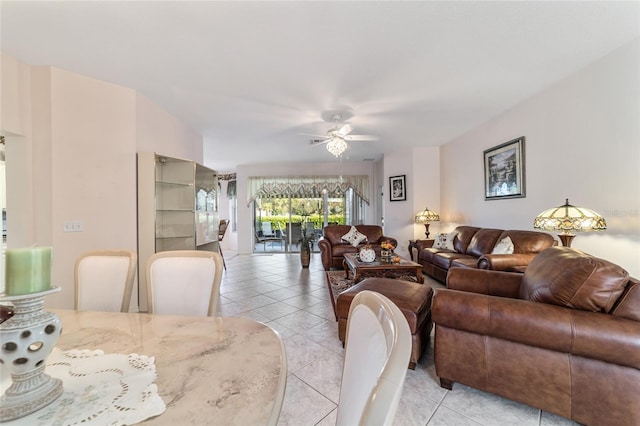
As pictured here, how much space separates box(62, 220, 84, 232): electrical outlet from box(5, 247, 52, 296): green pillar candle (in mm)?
2504

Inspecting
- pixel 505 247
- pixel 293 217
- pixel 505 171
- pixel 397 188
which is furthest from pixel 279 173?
pixel 505 247

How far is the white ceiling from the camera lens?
1.79 meters

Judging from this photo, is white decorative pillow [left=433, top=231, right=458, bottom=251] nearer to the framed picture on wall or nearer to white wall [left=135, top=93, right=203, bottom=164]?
the framed picture on wall

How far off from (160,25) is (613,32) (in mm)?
3660

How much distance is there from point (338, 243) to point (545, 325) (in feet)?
13.8

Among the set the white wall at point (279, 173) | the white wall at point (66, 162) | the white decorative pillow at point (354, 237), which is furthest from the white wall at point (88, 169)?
the white wall at point (279, 173)

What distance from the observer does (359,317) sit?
0.69 metres

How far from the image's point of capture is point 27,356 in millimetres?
637

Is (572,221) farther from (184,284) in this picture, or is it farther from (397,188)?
(397,188)

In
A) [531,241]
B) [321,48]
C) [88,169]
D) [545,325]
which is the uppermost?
[321,48]

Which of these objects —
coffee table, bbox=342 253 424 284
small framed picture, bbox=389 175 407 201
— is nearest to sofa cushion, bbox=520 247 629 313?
coffee table, bbox=342 253 424 284

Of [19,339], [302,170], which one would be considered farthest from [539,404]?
[302,170]

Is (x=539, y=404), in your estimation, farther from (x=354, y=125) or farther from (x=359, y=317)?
(x=354, y=125)

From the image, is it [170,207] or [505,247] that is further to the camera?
[170,207]
